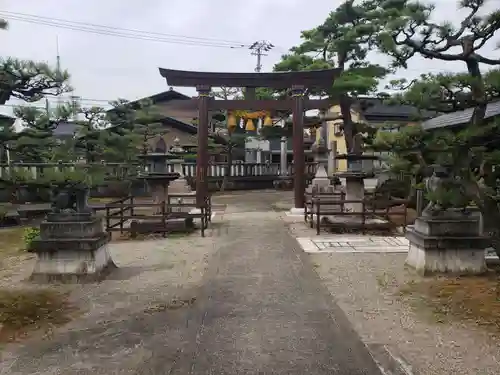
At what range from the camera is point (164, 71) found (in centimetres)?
1448

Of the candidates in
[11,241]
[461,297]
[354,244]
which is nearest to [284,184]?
[354,244]

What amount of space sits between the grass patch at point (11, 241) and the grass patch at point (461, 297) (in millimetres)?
7527

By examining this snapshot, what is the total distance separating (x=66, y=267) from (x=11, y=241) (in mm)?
4671

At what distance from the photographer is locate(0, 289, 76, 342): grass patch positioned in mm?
4730

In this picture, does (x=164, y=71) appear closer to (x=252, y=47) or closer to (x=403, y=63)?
(x=403, y=63)

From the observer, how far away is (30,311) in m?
5.25

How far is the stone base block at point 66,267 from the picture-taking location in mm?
6574

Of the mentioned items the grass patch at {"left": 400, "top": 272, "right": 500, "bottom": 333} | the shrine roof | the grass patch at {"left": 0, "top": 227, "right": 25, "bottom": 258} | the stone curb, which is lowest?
the grass patch at {"left": 0, "top": 227, "right": 25, "bottom": 258}

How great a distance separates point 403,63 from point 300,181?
847cm

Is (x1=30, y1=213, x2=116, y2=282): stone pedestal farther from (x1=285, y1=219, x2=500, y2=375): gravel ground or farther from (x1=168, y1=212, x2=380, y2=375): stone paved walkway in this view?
(x1=285, y1=219, x2=500, y2=375): gravel ground

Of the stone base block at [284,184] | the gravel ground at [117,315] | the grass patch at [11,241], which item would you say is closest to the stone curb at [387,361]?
the gravel ground at [117,315]

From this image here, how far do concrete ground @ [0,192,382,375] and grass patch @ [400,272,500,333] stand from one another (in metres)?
1.13

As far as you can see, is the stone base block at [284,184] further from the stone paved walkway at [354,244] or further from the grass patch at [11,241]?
the grass patch at [11,241]

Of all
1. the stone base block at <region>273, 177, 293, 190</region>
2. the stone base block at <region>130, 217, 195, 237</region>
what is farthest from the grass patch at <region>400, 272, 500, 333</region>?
the stone base block at <region>273, 177, 293, 190</region>
